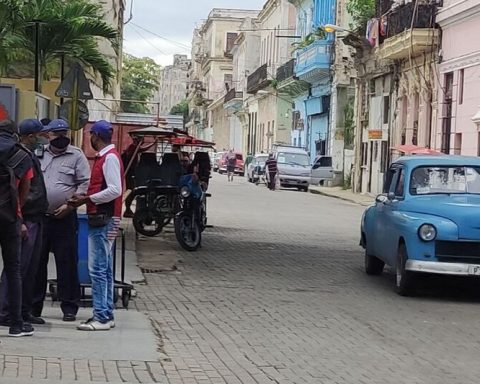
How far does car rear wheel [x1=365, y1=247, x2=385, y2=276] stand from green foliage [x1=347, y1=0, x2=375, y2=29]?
30.4 metres

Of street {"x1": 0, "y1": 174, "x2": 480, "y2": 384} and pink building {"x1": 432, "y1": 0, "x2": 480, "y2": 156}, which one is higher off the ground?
pink building {"x1": 432, "y1": 0, "x2": 480, "y2": 156}

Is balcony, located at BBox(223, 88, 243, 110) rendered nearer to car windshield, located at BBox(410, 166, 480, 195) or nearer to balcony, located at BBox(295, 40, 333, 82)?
balcony, located at BBox(295, 40, 333, 82)

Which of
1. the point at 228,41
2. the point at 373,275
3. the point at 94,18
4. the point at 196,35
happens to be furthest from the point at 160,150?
the point at 196,35

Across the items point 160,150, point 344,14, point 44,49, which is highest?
point 344,14

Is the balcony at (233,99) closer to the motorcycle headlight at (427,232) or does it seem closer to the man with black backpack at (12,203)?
the motorcycle headlight at (427,232)

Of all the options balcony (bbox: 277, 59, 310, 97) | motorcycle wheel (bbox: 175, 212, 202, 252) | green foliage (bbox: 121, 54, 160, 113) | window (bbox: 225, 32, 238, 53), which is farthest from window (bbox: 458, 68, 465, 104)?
window (bbox: 225, 32, 238, 53)

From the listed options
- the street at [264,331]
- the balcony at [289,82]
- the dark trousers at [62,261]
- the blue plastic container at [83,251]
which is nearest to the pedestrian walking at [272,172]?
the balcony at [289,82]

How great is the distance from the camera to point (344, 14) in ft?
172

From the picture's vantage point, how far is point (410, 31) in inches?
1405

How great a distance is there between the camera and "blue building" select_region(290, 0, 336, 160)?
53062mm

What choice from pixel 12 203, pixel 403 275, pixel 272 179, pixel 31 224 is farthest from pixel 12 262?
pixel 272 179

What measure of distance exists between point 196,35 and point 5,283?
132 m

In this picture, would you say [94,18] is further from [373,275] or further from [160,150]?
[373,275]

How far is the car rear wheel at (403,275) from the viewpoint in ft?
41.1
